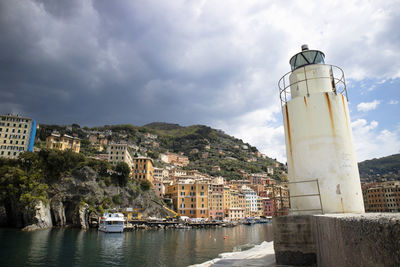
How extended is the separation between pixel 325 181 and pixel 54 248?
27.5 meters

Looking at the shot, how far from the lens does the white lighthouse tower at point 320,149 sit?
785 centimetres

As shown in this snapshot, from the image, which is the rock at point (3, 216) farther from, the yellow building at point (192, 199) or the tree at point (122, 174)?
the yellow building at point (192, 199)

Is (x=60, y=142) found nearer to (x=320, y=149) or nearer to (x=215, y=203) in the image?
(x=215, y=203)

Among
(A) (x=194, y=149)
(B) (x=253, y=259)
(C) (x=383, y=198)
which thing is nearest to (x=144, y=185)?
(B) (x=253, y=259)

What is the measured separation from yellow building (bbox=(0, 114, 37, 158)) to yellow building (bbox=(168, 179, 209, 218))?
159ft

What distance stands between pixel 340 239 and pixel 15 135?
308 ft

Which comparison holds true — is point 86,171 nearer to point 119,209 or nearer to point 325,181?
point 119,209

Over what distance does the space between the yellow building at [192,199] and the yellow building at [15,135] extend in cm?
4849

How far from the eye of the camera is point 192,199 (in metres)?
75.8

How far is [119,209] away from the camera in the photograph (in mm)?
58812

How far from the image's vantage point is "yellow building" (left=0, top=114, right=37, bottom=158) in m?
74.4

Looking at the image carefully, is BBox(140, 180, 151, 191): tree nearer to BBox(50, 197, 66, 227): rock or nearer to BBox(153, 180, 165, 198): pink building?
BBox(153, 180, 165, 198): pink building

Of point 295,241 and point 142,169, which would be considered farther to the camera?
point 142,169

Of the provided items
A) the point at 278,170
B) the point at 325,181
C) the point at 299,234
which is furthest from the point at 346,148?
the point at 278,170
